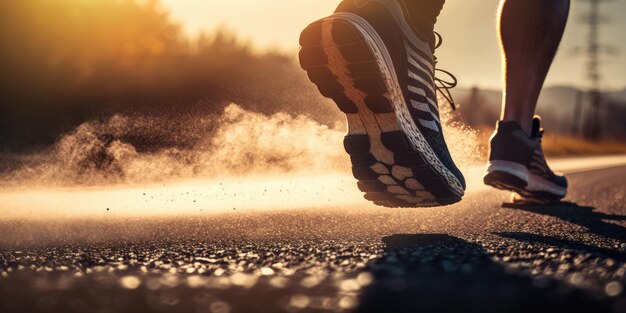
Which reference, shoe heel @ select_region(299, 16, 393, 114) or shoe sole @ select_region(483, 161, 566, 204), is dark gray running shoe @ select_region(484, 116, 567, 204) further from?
shoe heel @ select_region(299, 16, 393, 114)

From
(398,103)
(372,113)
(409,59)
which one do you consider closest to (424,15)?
(409,59)

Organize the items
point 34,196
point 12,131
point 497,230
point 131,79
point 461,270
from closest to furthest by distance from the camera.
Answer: point 461,270, point 497,230, point 34,196, point 12,131, point 131,79

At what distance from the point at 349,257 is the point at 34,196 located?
87.7 inches

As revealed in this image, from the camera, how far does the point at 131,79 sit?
8398 mm

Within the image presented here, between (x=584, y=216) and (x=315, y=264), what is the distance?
215 centimetres

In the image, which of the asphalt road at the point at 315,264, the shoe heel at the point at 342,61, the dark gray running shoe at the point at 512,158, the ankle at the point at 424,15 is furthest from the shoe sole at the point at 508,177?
the shoe heel at the point at 342,61

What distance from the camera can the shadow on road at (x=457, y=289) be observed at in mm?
1218

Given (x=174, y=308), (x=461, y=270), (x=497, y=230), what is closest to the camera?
(x=174, y=308)

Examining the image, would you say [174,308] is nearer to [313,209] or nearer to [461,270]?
[461,270]

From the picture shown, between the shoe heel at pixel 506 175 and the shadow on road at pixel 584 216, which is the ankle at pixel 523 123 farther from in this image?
the shadow on road at pixel 584 216

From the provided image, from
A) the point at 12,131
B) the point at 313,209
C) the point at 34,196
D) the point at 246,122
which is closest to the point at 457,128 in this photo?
the point at 313,209

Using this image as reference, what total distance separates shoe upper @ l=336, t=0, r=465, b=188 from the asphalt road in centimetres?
37

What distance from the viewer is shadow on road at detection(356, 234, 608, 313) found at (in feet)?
4.00

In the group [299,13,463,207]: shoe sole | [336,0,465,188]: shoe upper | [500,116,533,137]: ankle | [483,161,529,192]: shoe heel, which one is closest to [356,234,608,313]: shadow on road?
[299,13,463,207]: shoe sole
